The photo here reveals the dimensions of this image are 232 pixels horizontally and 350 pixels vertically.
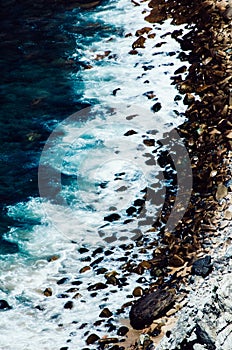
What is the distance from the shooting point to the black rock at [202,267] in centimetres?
741

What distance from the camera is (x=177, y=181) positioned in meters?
9.41

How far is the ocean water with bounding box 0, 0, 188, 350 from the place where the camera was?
809 cm

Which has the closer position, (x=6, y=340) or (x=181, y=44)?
(x=6, y=340)

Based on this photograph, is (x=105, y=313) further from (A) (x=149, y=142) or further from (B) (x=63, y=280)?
(A) (x=149, y=142)

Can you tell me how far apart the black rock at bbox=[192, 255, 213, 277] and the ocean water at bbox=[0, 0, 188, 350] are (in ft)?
2.34

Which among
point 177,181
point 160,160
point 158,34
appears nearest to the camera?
point 177,181

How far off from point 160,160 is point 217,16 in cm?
391

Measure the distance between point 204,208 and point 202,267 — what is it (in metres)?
1.22

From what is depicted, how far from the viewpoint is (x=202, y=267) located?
7473mm

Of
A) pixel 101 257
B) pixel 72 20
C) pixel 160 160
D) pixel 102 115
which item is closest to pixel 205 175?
pixel 160 160

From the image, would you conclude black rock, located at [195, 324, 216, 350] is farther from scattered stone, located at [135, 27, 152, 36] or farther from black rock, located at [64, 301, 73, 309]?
scattered stone, located at [135, 27, 152, 36]

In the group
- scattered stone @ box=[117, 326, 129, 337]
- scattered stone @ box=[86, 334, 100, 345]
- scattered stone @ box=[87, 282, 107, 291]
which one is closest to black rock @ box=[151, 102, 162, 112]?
scattered stone @ box=[87, 282, 107, 291]

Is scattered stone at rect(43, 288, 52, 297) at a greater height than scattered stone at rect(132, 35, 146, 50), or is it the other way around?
scattered stone at rect(132, 35, 146, 50)

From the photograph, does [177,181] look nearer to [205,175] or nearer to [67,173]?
[205,175]
